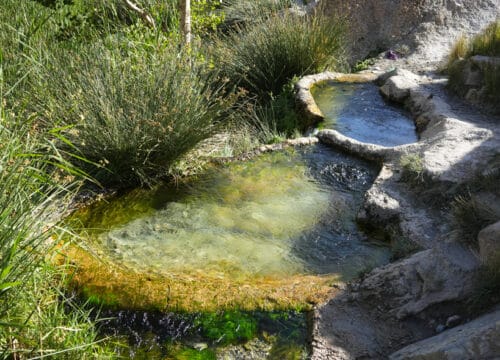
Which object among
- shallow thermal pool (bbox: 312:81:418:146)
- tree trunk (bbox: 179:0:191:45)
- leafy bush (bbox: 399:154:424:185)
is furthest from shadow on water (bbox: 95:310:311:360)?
tree trunk (bbox: 179:0:191:45)

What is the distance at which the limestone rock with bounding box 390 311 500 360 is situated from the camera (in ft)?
6.93

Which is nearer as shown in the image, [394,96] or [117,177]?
[117,177]

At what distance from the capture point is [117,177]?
436 cm

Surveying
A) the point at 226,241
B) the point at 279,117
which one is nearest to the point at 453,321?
the point at 226,241

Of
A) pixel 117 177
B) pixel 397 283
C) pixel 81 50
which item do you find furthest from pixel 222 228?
pixel 81 50

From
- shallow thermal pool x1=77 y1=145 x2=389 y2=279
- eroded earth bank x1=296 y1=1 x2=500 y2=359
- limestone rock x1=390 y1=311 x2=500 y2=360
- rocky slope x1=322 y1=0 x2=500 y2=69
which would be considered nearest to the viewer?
limestone rock x1=390 y1=311 x2=500 y2=360

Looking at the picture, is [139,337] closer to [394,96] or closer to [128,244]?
[128,244]

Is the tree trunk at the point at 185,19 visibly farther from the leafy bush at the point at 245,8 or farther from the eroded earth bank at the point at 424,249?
the leafy bush at the point at 245,8

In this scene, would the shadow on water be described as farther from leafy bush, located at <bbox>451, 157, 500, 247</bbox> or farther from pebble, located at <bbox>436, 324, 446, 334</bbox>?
leafy bush, located at <bbox>451, 157, 500, 247</bbox>

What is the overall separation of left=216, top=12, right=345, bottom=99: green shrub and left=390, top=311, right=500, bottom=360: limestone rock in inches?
A: 195

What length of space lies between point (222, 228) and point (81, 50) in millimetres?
2547

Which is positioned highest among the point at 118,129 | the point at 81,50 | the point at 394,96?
the point at 81,50

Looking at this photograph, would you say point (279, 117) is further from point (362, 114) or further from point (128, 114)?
point (128, 114)

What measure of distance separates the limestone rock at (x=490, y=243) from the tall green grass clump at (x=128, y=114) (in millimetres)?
2382
